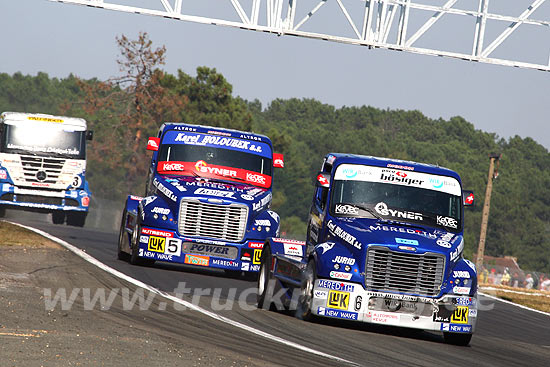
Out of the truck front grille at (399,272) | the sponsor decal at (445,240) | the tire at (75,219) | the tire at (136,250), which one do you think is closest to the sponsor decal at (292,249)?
the truck front grille at (399,272)

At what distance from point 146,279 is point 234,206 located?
222cm

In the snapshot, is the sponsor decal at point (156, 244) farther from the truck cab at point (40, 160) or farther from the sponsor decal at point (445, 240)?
the truck cab at point (40, 160)

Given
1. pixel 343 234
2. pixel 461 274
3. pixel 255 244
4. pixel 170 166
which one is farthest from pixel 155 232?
pixel 461 274

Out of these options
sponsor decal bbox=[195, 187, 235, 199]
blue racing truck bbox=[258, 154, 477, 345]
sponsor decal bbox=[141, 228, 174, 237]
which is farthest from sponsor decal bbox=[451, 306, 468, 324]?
sponsor decal bbox=[141, 228, 174, 237]

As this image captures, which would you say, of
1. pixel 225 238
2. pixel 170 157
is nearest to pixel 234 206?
pixel 225 238

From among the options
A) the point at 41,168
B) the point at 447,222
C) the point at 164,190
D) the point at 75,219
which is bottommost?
the point at 75,219

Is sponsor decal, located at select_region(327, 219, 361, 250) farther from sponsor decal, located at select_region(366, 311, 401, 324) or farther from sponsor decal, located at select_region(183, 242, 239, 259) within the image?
sponsor decal, located at select_region(183, 242, 239, 259)

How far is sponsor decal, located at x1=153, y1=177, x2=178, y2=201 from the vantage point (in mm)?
16078

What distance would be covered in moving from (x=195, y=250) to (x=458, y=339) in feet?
18.2

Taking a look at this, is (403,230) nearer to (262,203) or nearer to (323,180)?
(323,180)

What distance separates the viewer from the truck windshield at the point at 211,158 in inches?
666

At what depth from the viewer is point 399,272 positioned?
1149 centimetres

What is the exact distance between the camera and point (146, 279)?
1455 centimetres

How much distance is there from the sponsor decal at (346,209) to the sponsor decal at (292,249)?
995mm
